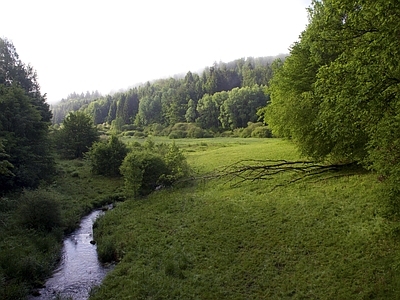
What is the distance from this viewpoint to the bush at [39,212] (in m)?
17.9

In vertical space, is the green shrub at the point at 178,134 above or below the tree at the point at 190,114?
below

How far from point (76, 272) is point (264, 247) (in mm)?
8292

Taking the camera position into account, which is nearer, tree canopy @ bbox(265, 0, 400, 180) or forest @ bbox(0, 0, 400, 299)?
tree canopy @ bbox(265, 0, 400, 180)

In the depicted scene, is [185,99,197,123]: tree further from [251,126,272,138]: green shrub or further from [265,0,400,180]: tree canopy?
[265,0,400,180]: tree canopy

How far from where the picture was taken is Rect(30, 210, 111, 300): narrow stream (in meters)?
12.5

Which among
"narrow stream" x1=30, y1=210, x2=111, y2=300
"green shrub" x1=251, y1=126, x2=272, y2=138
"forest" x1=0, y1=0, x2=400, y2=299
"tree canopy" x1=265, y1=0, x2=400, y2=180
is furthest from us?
"green shrub" x1=251, y1=126, x2=272, y2=138

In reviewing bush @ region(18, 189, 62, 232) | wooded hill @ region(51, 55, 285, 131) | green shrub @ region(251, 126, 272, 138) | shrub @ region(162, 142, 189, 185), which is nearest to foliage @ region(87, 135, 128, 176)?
shrub @ region(162, 142, 189, 185)

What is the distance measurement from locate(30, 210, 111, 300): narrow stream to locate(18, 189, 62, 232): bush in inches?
52.6

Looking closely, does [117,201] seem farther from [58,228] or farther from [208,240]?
[208,240]

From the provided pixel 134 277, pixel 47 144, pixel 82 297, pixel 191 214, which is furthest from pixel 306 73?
pixel 47 144

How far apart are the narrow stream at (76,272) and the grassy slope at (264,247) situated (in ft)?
2.60

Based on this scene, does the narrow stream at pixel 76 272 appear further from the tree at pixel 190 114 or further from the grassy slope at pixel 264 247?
the tree at pixel 190 114

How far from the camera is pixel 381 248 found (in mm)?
10789

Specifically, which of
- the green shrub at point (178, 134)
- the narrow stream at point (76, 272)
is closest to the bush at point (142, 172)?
the narrow stream at point (76, 272)
